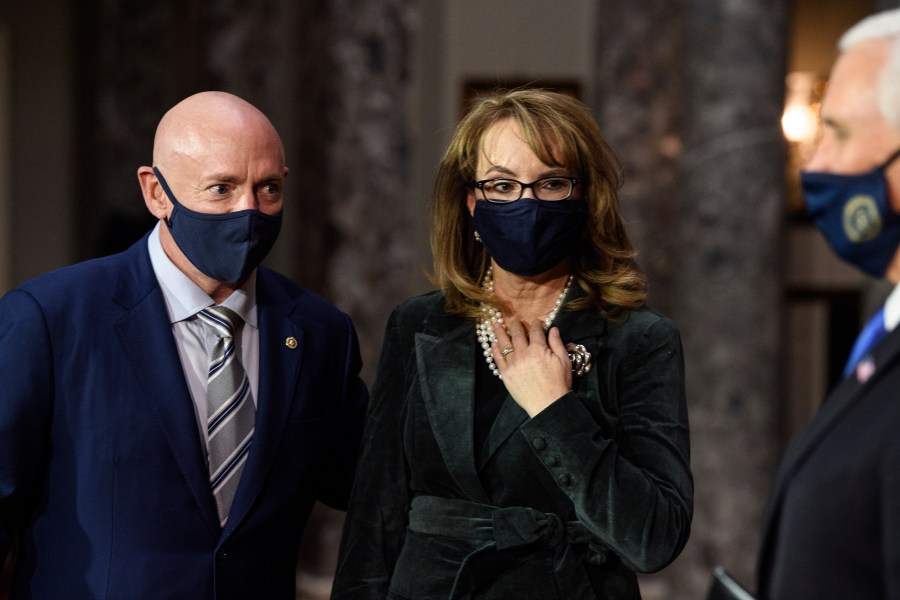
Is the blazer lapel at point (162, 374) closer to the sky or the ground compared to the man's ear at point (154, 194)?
closer to the ground

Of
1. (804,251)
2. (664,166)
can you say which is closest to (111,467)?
(664,166)

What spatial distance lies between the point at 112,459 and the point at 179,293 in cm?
38

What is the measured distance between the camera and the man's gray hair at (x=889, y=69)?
1683 millimetres

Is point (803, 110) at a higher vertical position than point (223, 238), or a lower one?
higher

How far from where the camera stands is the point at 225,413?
97.3 inches

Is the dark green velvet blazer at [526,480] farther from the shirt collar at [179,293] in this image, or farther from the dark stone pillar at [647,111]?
the dark stone pillar at [647,111]

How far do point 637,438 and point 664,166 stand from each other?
13.7 feet

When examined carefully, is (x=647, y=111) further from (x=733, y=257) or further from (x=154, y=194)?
(x=154, y=194)

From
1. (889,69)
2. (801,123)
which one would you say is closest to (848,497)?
(889,69)

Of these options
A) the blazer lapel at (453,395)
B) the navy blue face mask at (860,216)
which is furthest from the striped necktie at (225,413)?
the navy blue face mask at (860,216)

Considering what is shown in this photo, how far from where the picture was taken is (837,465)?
1.63 meters

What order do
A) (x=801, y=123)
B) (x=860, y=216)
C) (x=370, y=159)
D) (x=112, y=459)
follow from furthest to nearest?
1. (x=801, y=123)
2. (x=370, y=159)
3. (x=112, y=459)
4. (x=860, y=216)

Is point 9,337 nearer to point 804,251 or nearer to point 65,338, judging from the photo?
point 65,338

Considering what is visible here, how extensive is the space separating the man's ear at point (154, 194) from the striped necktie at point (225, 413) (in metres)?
0.23
